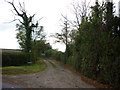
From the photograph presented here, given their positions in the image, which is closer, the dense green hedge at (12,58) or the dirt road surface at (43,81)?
the dirt road surface at (43,81)

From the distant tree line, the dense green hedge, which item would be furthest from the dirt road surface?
the dense green hedge

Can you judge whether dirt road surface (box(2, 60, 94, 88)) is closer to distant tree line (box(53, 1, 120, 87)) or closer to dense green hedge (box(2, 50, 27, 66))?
distant tree line (box(53, 1, 120, 87))

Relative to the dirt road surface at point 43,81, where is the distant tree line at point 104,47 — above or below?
above

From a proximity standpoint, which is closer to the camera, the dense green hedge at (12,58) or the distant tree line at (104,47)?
the distant tree line at (104,47)

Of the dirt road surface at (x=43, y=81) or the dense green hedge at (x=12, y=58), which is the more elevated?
the dense green hedge at (x=12, y=58)

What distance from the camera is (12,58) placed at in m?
26.8

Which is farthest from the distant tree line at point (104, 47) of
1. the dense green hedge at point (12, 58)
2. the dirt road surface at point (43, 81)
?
the dense green hedge at point (12, 58)

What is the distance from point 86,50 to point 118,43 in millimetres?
4605

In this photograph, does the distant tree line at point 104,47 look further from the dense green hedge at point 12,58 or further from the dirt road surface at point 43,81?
the dense green hedge at point 12,58

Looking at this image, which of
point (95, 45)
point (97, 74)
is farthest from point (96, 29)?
point (97, 74)

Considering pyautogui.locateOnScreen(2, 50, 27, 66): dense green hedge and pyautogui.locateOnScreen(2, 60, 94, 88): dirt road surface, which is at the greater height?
pyautogui.locateOnScreen(2, 50, 27, 66): dense green hedge

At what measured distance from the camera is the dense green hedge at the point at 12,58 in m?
24.7

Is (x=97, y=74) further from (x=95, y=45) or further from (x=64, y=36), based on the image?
(x=64, y=36)

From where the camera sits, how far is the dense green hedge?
2470 cm
